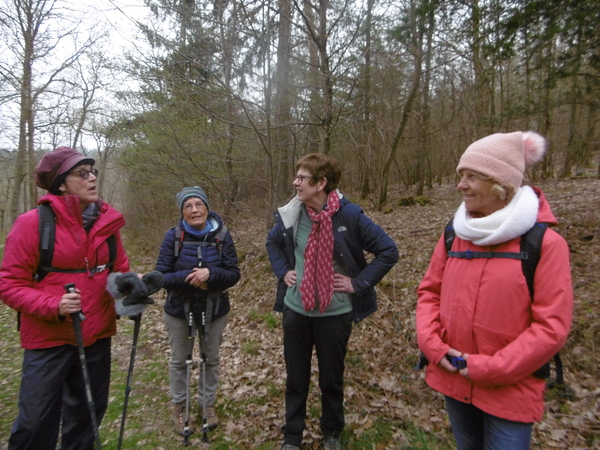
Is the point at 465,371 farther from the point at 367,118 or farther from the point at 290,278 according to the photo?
the point at 367,118

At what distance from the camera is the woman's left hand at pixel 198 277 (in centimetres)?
306

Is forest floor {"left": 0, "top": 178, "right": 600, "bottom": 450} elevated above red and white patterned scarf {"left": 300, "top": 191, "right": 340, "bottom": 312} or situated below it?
below

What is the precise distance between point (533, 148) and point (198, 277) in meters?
2.57

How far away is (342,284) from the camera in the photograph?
8.81 ft

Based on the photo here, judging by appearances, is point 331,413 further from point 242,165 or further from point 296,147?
point 242,165

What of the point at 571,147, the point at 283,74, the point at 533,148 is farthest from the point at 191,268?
the point at 571,147

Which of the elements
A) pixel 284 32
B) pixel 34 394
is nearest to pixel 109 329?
pixel 34 394

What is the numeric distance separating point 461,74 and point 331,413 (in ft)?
42.0

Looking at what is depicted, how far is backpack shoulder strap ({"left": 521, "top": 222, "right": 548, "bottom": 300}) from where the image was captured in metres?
1.64

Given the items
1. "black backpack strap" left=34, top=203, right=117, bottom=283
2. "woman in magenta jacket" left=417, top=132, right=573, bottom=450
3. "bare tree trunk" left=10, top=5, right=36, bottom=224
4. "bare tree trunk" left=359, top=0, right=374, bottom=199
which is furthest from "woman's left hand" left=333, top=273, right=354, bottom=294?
"bare tree trunk" left=10, top=5, right=36, bottom=224

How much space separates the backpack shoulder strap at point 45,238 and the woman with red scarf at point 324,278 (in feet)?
5.17

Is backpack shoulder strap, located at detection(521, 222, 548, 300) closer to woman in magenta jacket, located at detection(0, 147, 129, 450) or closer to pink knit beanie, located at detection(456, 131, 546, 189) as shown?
pink knit beanie, located at detection(456, 131, 546, 189)

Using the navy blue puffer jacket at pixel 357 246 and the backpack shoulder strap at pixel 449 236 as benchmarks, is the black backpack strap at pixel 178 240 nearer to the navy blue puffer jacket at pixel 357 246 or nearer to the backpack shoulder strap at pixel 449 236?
the navy blue puffer jacket at pixel 357 246

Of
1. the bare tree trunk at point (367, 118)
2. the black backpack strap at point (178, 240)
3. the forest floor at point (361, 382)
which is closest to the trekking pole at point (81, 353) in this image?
the black backpack strap at point (178, 240)
